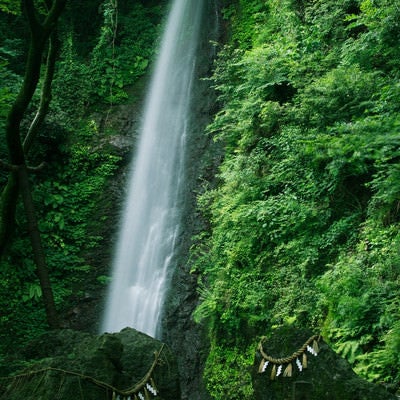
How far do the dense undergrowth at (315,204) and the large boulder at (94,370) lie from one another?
6.07ft

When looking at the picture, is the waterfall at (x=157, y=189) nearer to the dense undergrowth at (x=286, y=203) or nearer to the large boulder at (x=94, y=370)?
the dense undergrowth at (x=286, y=203)

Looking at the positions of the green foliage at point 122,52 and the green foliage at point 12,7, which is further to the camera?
the green foliage at point 122,52

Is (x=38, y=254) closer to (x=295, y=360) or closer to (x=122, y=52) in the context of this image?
(x=295, y=360)

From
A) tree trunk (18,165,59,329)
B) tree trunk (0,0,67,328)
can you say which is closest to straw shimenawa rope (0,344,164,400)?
tree trunk (18,165,59,329)

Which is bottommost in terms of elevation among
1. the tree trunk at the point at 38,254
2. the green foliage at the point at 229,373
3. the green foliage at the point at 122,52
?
the green foliage at the point at 229,373

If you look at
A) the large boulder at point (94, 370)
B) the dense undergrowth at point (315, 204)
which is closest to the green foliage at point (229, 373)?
the dense undergrowth at point (315, 204)

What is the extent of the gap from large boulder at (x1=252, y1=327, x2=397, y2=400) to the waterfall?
581cm

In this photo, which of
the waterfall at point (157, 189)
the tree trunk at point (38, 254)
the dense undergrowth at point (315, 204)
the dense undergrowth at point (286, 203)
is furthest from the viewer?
the waterfall at point (157, 189)

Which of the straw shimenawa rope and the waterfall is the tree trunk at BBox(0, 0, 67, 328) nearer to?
the waterfall

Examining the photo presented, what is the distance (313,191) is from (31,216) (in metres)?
5.48

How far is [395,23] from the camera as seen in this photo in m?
7.48

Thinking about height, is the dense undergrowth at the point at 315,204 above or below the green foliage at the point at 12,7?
below

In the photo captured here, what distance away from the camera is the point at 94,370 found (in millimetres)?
5246

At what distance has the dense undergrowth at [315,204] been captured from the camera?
Answer: 555 cm
